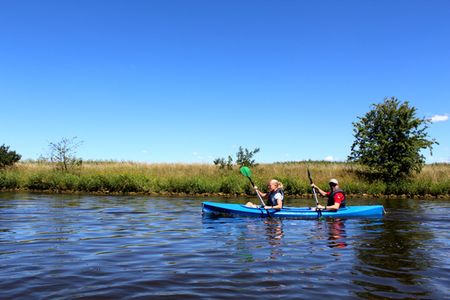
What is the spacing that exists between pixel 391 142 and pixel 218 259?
24191 millimetres

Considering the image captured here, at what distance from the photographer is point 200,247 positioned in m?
8.08

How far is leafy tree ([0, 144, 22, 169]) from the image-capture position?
3264 cm

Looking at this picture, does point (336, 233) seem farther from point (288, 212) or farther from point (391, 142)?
point (391, 142)

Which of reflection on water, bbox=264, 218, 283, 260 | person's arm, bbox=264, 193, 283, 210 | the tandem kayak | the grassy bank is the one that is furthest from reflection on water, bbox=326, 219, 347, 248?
the grassy bank

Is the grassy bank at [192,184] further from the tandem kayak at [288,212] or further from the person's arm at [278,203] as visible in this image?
the person's arm at [278,203]

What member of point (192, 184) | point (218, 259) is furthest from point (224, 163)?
point (218, 259)

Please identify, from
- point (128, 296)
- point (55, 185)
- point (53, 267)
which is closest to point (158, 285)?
point (128, 296)

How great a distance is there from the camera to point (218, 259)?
274 inches

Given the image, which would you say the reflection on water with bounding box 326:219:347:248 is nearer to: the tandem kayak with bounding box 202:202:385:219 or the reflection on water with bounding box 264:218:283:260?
the tandem kayak with bounding box 202:202:385:219

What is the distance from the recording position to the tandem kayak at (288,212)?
12.8 metres

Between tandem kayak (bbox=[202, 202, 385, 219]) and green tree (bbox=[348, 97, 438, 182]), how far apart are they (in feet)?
50.3

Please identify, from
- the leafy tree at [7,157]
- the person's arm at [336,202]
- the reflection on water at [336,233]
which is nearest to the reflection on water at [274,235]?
the reflection on water at [336,233]

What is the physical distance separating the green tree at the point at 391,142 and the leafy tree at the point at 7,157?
2607cm

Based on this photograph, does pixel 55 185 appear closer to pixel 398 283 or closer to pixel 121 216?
pixel 121 216
